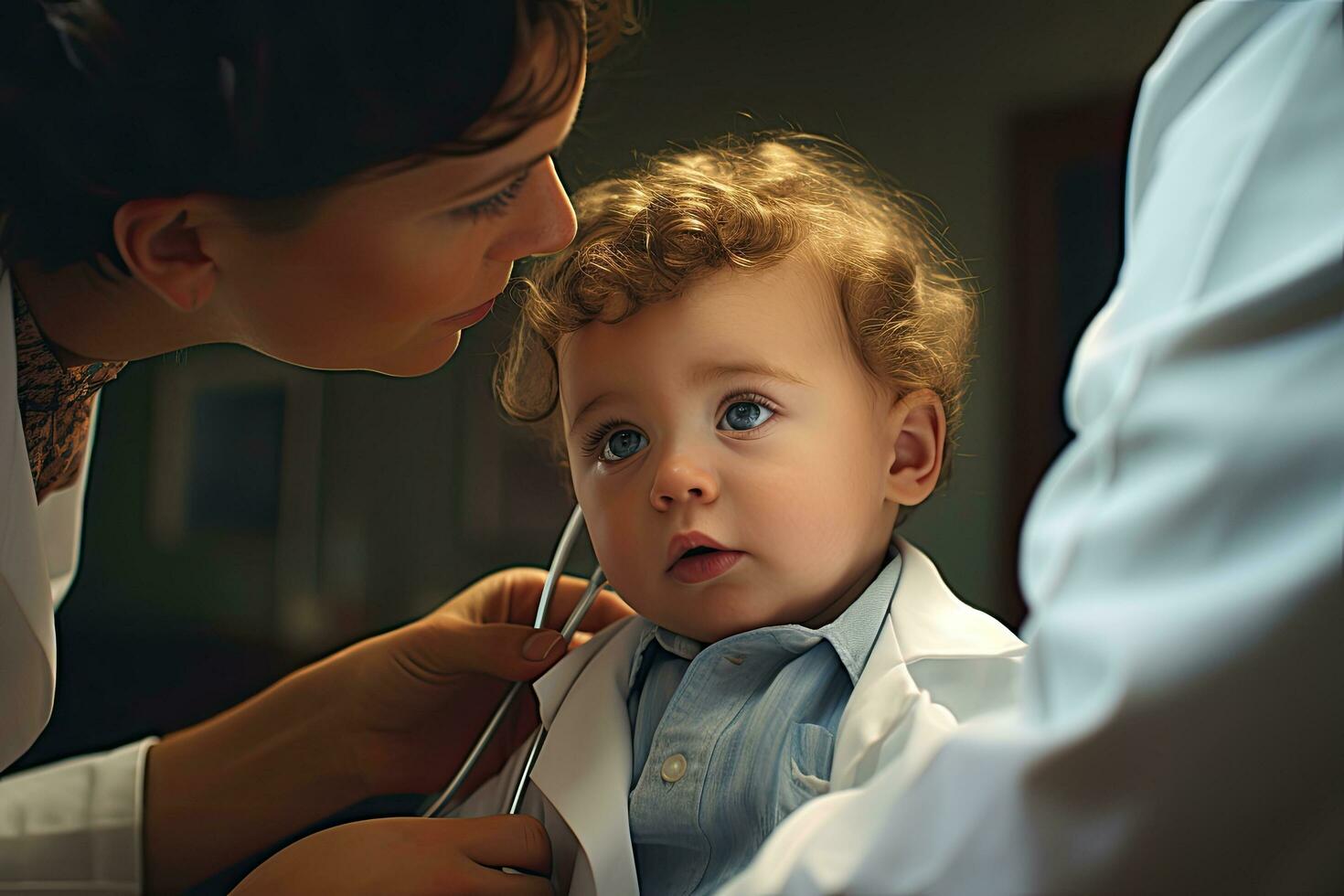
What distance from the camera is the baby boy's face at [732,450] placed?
65cm

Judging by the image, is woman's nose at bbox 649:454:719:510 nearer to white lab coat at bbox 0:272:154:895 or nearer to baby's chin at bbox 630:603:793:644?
baby's chin at bbox 630:603:793:644

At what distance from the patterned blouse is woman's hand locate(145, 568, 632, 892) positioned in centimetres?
23

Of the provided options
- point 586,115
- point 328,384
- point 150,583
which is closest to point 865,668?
point 586,115

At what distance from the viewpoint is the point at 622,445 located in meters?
0.70

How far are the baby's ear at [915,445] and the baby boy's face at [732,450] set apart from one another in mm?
39

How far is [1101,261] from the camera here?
945mm

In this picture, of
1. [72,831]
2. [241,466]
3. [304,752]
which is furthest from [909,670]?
[241,466]

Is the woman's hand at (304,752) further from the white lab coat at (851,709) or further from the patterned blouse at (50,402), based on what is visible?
the patterned blouse at (50,402)

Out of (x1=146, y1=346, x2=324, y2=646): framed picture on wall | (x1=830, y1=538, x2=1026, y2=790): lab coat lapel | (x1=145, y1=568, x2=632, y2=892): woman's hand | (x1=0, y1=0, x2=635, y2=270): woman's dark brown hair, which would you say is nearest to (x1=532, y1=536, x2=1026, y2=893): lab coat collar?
(x1=830, y1=538, x2=1026, y2=790): lab coat lapel

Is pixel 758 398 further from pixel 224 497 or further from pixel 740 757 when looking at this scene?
pixel 224 497

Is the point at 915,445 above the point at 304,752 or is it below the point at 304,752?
above

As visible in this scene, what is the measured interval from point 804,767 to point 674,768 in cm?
8

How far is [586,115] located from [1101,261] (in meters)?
0.45

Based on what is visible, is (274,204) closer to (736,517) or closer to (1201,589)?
(736,517)
